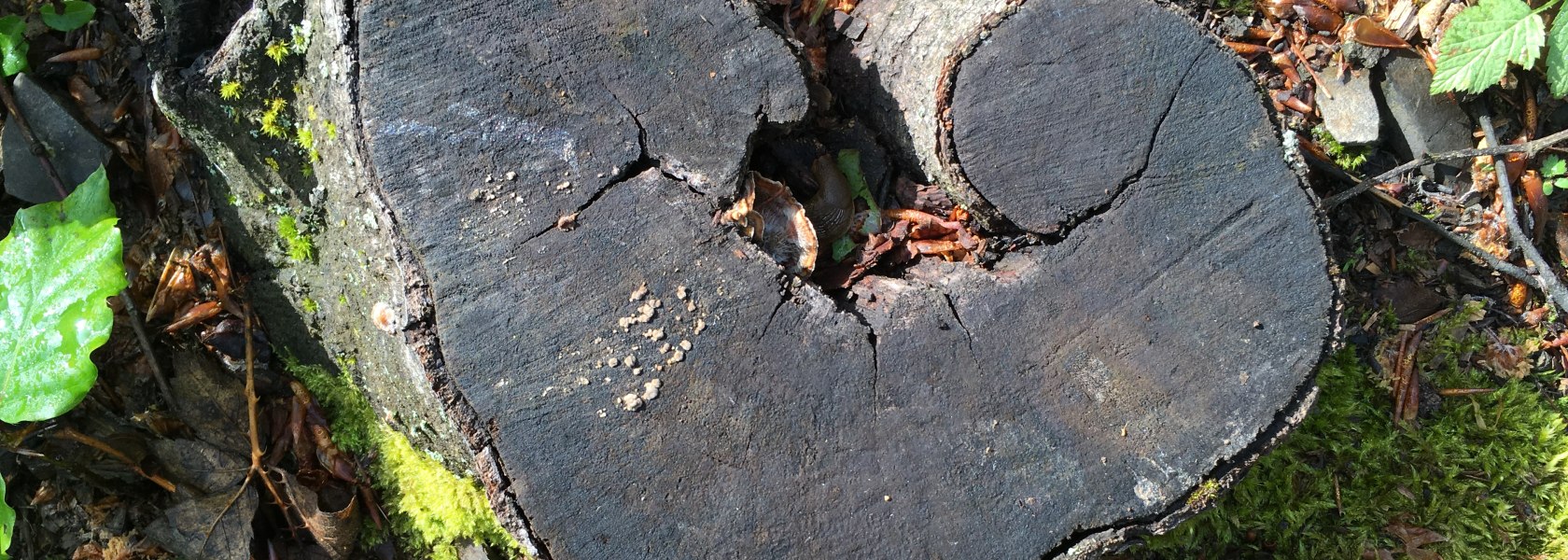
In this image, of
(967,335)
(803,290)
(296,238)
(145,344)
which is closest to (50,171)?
(145,344)

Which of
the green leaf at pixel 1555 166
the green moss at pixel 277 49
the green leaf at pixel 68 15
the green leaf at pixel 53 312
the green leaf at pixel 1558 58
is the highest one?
the green leaf at pixel 1558 58

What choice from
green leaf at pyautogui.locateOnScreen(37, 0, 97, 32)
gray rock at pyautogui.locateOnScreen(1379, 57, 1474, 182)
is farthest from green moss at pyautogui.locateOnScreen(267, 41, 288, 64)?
gray rock at pyautogui.locateOnScreen(1379, 57, 1474, 182)

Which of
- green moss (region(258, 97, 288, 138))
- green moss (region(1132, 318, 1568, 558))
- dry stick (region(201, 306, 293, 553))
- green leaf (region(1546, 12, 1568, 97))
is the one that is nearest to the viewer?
green moss (region(258, 97, 288, 138))

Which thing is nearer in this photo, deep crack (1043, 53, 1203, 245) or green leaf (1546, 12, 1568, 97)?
deep crack (1043, 53, 1203, 245)

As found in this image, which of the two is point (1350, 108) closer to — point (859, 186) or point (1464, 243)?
point (1464, 243)

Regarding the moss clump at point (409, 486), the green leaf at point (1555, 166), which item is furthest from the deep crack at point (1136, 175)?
the moss clump at point (409, 486)

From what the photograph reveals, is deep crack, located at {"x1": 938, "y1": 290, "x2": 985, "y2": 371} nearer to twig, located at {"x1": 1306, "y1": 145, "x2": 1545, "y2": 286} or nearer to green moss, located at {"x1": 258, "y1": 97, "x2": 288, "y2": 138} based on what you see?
twig, located at {"x1": 1306, "y1": 145, "x2": 1545, "y2": 286}

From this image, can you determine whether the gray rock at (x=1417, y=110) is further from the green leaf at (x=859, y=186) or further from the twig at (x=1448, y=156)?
the green leaf at (x=859, y=186)
